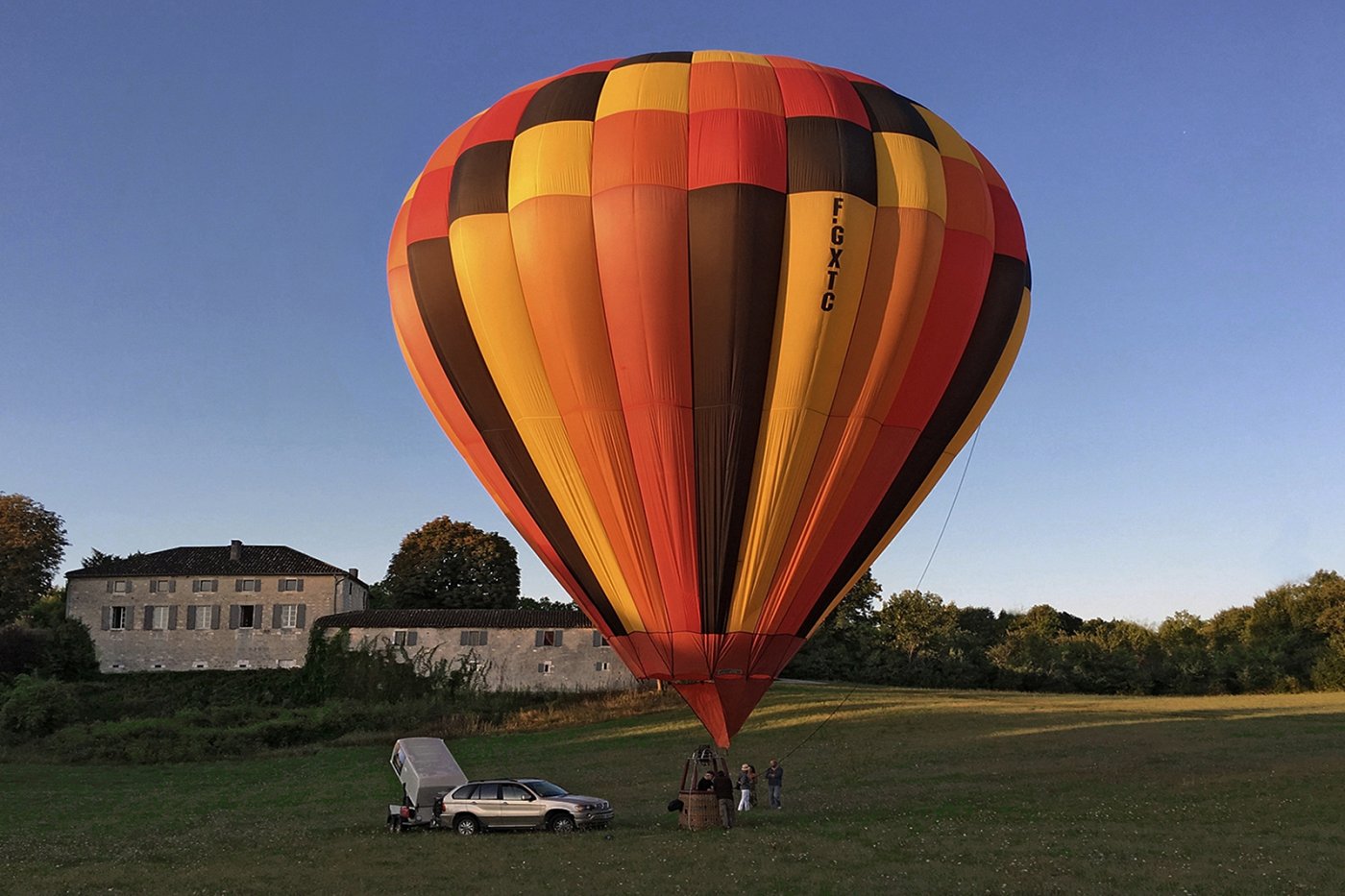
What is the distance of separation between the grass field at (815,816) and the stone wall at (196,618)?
18.8 m

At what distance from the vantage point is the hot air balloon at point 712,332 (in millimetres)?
20641

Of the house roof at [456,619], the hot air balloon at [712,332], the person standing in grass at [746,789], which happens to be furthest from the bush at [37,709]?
the hot air balloon at [712,332]

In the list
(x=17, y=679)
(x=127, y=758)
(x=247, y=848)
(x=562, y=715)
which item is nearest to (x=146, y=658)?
(x=17, y=679)

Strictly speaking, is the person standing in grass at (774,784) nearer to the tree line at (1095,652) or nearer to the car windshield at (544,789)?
the car windshield at (544,789)

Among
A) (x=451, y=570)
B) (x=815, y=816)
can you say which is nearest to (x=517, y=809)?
(x=815, y=816)

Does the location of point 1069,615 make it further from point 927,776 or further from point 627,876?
point 627,876

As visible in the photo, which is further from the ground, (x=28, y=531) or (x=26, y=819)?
(x=28, y=531)

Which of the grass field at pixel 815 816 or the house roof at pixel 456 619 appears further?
the house roof at pixel 456 619

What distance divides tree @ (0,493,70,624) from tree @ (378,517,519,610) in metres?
23.5

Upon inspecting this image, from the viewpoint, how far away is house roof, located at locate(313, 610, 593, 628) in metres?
63.8

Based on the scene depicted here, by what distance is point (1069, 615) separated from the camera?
4724 inches

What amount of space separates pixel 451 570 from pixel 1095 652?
1802 inches

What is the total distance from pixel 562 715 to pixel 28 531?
158ft

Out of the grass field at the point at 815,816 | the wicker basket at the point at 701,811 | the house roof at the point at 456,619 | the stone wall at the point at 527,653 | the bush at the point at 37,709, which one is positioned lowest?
the grass field at the point at 815,816
